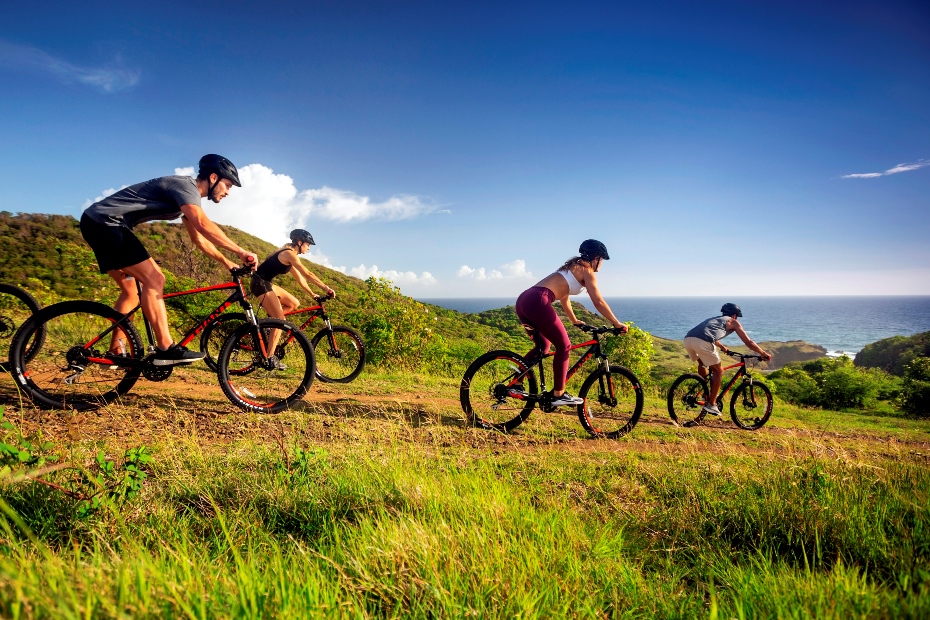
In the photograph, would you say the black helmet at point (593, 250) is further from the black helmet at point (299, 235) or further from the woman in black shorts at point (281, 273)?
the black helmet at point (299, 235)

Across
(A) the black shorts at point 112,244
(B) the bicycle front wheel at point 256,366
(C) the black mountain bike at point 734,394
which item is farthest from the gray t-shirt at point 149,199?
(C) the black mountain bike at point 734,394

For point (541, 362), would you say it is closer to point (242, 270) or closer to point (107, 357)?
point (242, 270)

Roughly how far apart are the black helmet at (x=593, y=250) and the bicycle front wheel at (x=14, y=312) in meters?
6.53

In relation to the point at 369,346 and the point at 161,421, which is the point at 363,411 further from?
the point at 369,346

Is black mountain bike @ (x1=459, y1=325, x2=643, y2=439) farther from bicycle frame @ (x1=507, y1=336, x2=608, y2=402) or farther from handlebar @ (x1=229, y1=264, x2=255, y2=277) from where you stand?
handlebar @ (x1=229, y1=264, x2=255, y2=277)

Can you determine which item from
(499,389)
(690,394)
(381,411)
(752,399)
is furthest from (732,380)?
(381,411)

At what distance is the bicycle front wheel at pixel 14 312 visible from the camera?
4551 mm

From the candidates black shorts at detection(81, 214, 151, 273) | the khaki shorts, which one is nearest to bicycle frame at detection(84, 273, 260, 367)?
black shorts at detection(81, 214, 151, 273)

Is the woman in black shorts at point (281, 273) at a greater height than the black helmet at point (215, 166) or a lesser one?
lesser

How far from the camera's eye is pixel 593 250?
18.4ft

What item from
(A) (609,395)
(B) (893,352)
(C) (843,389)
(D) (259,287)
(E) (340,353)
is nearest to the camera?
(A) (609,395)

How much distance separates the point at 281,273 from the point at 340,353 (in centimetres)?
187

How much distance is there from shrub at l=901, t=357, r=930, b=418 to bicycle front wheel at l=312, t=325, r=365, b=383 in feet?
74.7

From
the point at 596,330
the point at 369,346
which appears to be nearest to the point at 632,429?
the point at 596,330
